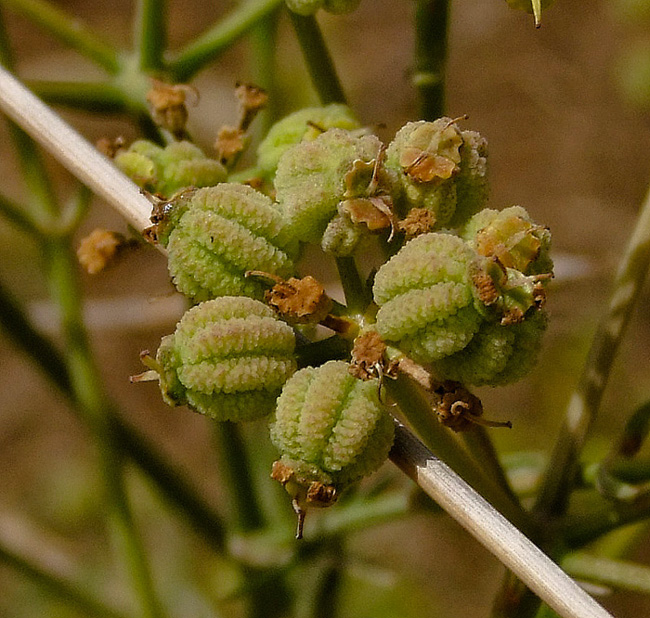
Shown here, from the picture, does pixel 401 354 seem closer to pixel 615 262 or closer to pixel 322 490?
pixel 322 490

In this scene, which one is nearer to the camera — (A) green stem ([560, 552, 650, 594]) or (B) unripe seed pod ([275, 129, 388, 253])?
(B) unripe seed pod ([275, 129, 388, 253])

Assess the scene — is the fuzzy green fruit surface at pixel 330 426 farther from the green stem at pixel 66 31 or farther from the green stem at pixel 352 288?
the green stem at pixel 66 31

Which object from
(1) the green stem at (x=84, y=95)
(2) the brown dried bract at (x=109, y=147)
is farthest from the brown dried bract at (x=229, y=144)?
(1) the green stem at (x=84, y=95)

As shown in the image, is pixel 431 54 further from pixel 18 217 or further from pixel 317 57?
pixel 18 217

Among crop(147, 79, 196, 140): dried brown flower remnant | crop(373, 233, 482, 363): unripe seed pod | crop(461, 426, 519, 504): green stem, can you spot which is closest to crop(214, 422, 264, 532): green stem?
crop(147, 79, 196, 140): dried brown flower remnant

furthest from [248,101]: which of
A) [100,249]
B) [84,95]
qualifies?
[84,95]

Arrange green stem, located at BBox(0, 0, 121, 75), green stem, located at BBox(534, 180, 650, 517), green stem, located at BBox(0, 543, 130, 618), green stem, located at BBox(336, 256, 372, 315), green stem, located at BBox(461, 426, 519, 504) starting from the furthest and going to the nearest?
1. green stem, located at BBox(0, 543, 130, 618)
2. green stem, located at BBox(0, 0, 121, 75)
3. green stem, located at BBox(534, 180, 650, 517)
4. green stem, located at BBox(461, 426, 519, 504)
5. green stem, located at BBox(336, 256, 372, 315)

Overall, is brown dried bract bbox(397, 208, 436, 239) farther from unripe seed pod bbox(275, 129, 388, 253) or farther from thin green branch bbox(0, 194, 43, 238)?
thin green branch bbox(0, 194, 43, 238)

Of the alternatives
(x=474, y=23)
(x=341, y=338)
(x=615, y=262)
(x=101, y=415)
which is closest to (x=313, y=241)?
(x=341, y=338)

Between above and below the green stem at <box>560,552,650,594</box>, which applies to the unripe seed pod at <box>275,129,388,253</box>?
above
